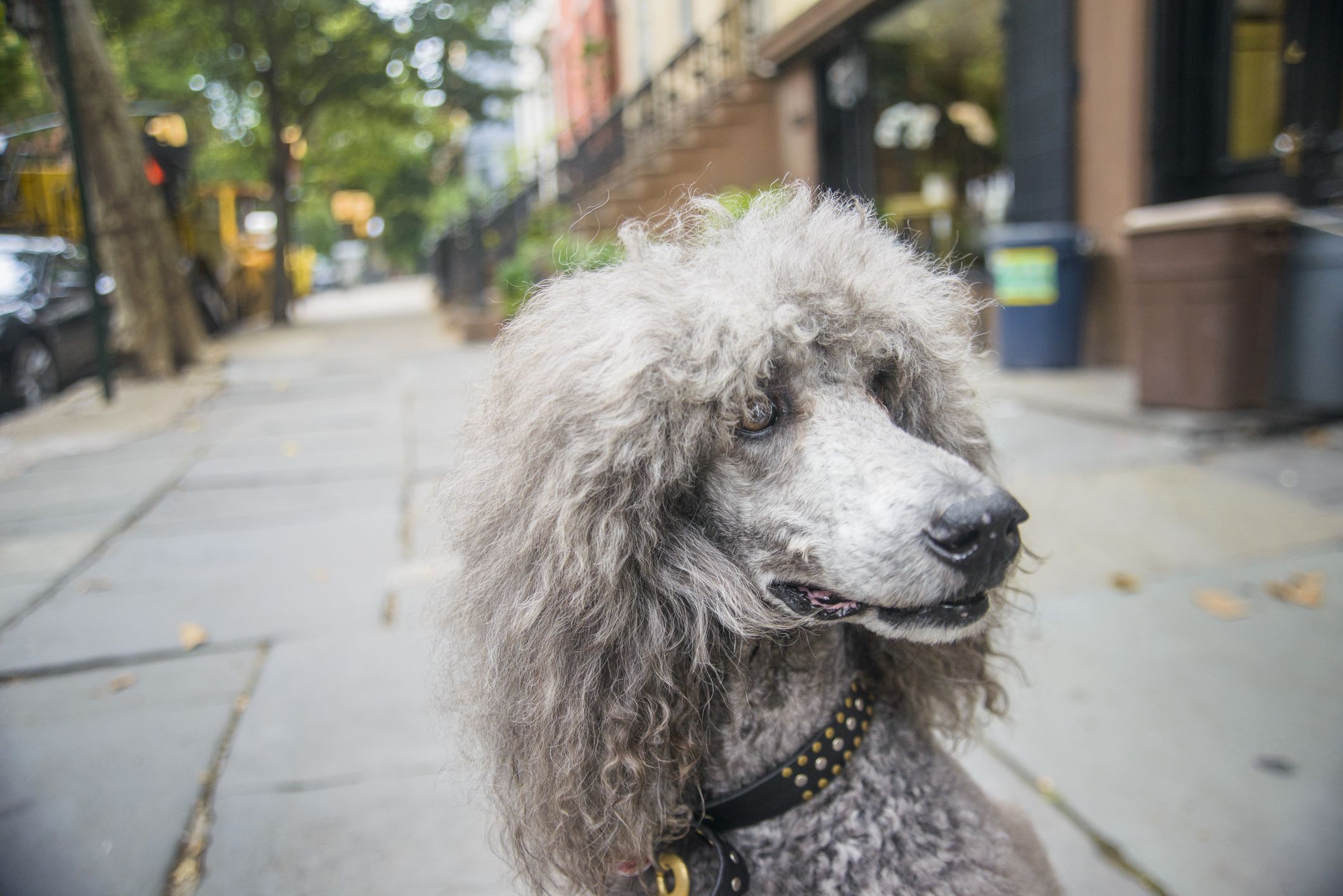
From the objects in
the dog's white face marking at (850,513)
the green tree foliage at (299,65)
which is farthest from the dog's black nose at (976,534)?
the green tree foliage at (299,65)

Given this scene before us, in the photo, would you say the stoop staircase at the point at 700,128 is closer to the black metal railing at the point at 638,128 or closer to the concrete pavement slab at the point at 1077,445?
the black metal railing at the point at 638,128

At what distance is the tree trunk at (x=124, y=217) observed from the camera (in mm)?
7855

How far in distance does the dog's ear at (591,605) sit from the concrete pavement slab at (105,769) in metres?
1.26

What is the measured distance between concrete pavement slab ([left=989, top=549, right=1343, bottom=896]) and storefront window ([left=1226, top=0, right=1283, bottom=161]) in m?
3.90

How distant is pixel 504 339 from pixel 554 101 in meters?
26.3

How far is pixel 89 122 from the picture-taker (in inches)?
310

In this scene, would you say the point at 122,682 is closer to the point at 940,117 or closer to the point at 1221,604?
the point at 1221,604

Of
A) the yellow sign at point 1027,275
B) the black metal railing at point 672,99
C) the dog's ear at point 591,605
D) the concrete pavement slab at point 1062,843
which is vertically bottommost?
the concrete pavement slab at point 1062,843

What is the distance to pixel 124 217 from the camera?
27.2ft

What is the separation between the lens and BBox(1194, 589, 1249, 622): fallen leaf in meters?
2.94

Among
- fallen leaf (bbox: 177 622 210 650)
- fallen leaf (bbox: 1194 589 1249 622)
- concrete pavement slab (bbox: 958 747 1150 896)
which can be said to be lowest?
concrete pavement slab (bbox: 958 747 1150 896)

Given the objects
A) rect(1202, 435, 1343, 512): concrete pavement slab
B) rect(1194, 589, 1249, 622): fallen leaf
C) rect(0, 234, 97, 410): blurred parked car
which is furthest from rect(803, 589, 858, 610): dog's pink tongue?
rect(0, 234, 97, 410): blurred parked car

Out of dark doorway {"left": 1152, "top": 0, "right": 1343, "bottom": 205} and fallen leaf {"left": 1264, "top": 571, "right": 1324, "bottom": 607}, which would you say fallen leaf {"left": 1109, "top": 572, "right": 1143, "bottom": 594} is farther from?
dark doorway {"left": 1152, "top": 0, "right": 1343, "bottom": 205}

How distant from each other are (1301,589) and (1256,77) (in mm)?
4404
